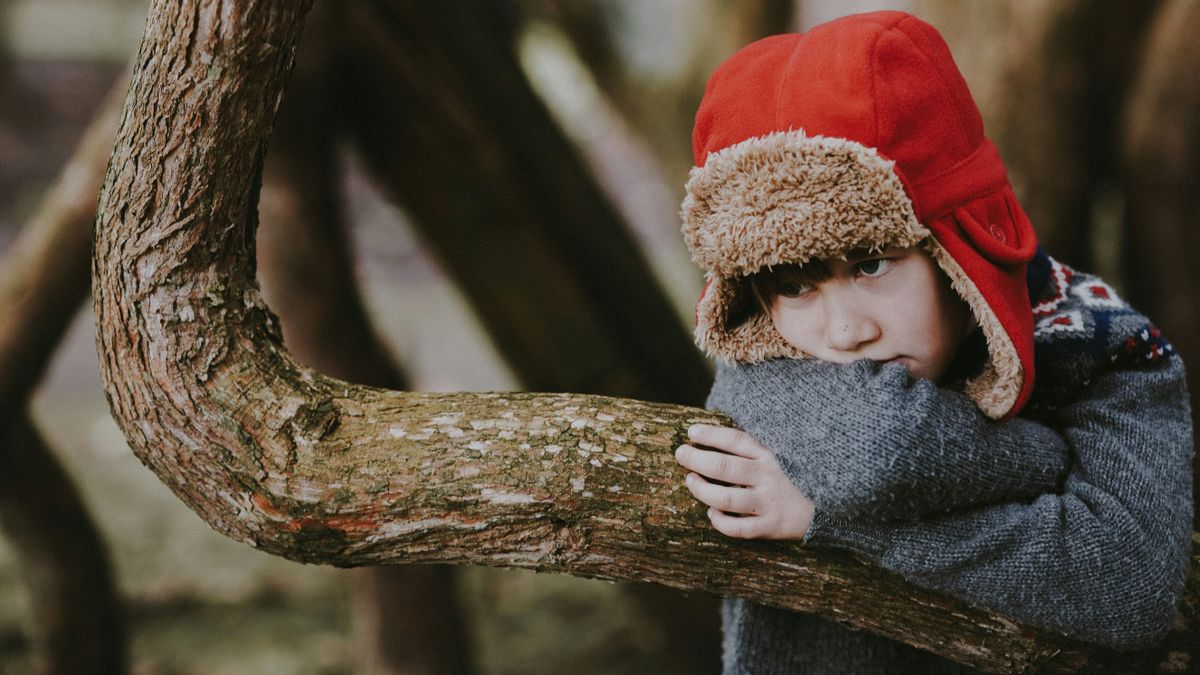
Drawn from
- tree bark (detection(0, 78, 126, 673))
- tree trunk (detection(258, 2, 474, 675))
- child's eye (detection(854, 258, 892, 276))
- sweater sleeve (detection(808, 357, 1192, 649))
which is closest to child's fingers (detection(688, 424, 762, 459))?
sweater sleeve (detection(808, 357, 1192, 649))

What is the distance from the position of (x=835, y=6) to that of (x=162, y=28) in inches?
153

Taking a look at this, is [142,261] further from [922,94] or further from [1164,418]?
[1164,418]

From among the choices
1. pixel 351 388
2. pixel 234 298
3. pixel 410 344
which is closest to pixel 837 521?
pixel 351 388

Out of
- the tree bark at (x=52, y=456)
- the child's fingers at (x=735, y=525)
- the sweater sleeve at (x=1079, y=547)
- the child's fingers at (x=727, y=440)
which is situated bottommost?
the sweater sleeve at (x=1079, y=547)

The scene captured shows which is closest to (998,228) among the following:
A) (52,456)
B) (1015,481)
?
(1015,481)

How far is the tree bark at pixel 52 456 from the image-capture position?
2.04 metres

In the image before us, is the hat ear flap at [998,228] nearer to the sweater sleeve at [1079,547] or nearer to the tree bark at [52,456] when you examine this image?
the sweater sleeve at [1079,547]

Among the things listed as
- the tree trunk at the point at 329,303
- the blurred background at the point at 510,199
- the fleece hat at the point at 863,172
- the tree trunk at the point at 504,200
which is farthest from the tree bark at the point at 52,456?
the fleece hat at the point at 863,172

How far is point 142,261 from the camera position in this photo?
104cm

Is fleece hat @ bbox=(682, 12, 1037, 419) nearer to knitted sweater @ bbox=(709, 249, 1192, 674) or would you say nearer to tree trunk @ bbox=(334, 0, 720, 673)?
knitted sweater @ bbox=(709, 249, 1192, 674)

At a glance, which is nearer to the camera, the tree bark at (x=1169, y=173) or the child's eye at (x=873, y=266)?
the child's eye at (x=873, y=266)

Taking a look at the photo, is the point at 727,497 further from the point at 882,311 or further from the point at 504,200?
the point at 504,200

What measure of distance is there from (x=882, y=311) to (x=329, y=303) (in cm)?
169

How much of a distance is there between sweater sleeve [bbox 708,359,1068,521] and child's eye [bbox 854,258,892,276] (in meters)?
0.10
